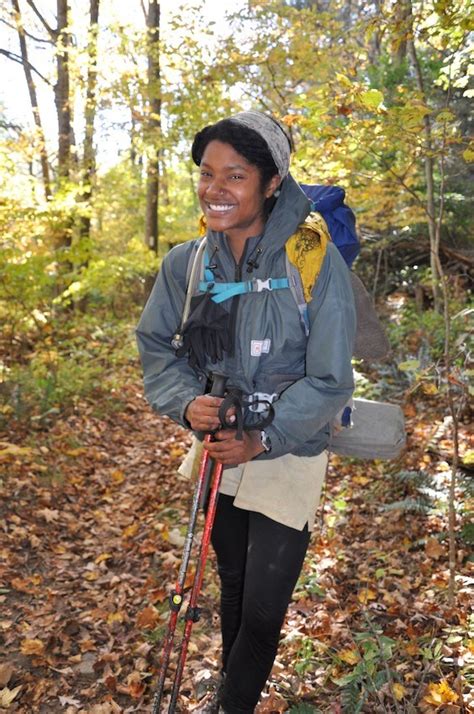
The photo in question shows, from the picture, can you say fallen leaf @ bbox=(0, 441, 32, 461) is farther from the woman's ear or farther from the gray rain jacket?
the woman's ear

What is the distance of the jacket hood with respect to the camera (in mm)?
2453

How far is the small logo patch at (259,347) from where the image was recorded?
97.3 inches

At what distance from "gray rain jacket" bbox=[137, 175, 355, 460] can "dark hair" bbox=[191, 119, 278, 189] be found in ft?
0.35

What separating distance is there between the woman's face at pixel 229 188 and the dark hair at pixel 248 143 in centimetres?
2

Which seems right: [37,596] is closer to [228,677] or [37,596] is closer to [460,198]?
[228,677]

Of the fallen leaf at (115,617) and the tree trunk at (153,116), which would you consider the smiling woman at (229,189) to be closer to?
the fallen leaf at (115,617)

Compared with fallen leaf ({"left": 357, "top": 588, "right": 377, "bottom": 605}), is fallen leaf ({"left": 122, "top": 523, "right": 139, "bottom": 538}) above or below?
below

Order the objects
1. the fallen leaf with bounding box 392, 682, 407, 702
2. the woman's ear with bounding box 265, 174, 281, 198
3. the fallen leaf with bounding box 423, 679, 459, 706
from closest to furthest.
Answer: the woman's ear with bounding box 265, 174, 281, 198, the fallen leaf with bounding box 423, 679, 459, 706, the fallen leaf with bounding box 392, 682, 407, 702

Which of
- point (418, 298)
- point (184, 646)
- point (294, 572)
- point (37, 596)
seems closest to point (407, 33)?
point (294, 572)

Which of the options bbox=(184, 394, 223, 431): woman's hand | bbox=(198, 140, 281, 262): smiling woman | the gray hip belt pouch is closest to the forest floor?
the gray hip belt pouch

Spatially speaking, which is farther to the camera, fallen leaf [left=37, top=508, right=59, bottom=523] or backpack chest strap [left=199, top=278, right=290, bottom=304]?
fallen leaf [left=37, top=508, right=59, bottom=523]

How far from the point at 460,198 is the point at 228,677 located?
31.1 ft

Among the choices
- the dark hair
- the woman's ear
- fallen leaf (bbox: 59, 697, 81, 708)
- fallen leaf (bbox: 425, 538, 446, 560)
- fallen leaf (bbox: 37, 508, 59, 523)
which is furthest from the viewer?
fallen leaf (bbox: 37, 508, 59, 523)

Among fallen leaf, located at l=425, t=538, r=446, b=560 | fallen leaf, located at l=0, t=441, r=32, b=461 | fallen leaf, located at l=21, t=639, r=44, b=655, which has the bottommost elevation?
fallen leaf, located at l=21, t=639, r=44, b=655
